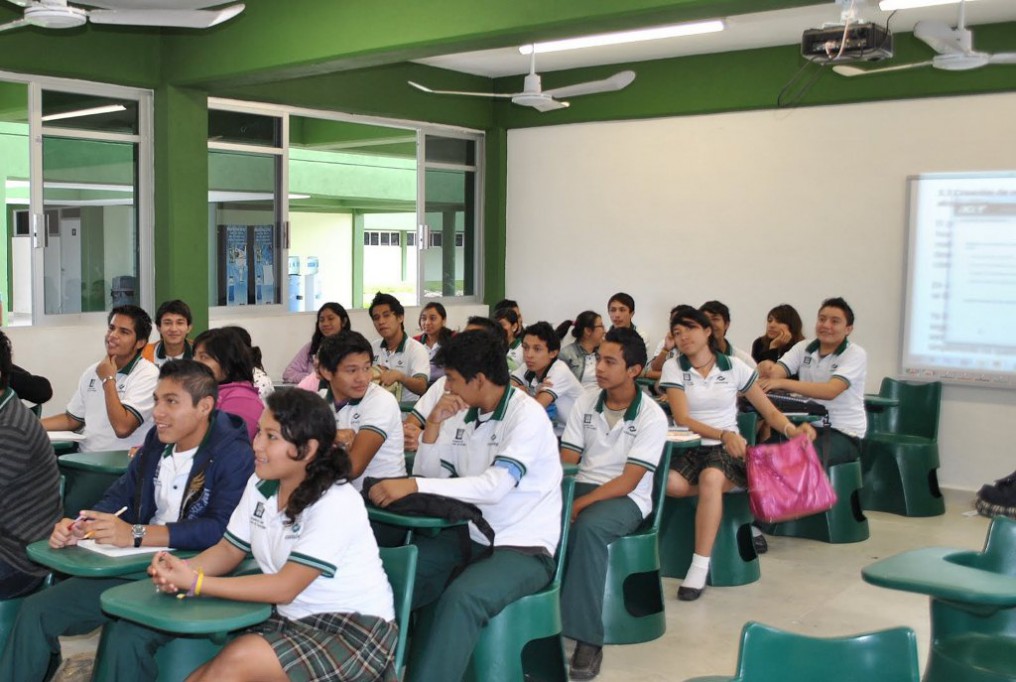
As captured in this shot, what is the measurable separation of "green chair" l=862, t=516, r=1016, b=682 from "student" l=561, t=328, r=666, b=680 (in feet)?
4.37

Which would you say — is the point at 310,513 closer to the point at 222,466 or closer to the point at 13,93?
the point at 222,466

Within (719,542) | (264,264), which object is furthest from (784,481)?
(264,264)

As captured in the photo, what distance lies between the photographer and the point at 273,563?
2807mm

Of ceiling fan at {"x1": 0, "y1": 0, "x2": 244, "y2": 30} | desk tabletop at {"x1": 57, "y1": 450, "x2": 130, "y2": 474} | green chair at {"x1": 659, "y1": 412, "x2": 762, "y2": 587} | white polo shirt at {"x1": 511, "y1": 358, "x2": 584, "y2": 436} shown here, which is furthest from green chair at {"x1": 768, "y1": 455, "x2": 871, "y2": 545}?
ceiling fan at {"x1": 0, "y1": 0, "x2": 244, "y2": 30}

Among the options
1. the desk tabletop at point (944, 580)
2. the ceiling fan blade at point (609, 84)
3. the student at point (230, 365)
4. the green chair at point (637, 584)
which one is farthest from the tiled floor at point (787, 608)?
the ceiling fan blade at point (609, 84)

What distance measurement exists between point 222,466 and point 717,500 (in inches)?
105

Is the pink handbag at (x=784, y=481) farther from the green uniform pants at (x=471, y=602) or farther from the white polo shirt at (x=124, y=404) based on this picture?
the white polo shirt at (x=124, y=404)

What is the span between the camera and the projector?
197 inches

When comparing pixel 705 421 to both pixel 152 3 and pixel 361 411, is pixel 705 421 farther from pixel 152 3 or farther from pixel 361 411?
pixel 152 3

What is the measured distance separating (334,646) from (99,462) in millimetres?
1908

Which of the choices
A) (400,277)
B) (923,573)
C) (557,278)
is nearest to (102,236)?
(557,278)

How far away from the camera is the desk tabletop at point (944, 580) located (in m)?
2.58

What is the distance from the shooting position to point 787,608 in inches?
196

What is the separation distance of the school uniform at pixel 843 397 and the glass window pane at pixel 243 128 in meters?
4.49
